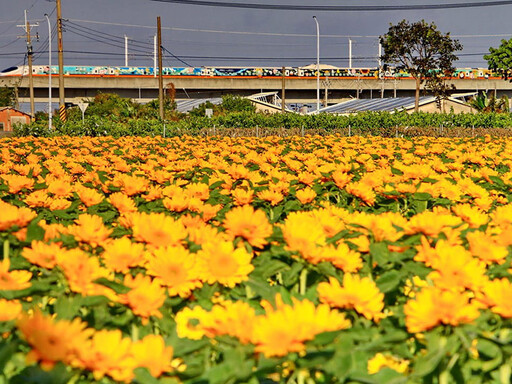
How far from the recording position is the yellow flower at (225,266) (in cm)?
225

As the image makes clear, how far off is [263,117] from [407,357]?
3747cm

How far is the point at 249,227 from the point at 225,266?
0.41 metres

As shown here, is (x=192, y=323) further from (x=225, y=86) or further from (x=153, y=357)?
(x=225, y=86)

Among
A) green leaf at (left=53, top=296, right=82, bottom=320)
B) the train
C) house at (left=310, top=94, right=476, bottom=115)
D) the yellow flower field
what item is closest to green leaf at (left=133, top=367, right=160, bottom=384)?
the yellow flower field

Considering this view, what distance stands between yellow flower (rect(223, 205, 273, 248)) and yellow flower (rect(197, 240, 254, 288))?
11.7 inches

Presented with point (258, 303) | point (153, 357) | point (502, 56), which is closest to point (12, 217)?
point (258, 303)

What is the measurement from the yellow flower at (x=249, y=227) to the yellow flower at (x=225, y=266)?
0.97ft

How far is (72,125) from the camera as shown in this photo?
1072 inches

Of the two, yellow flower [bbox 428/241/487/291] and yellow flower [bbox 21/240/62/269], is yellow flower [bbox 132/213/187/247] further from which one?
yellow flower [bbox 428/241/487/291]

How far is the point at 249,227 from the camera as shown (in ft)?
8.64

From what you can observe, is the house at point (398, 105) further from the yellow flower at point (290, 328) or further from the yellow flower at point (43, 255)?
the yellow flower at point (290, 328)

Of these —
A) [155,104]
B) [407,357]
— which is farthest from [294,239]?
[155,104]

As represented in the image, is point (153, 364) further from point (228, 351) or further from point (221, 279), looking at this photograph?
point (221, 279)

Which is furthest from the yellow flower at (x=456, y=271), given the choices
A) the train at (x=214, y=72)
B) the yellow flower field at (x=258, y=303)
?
the train at (x=214, y=72)
